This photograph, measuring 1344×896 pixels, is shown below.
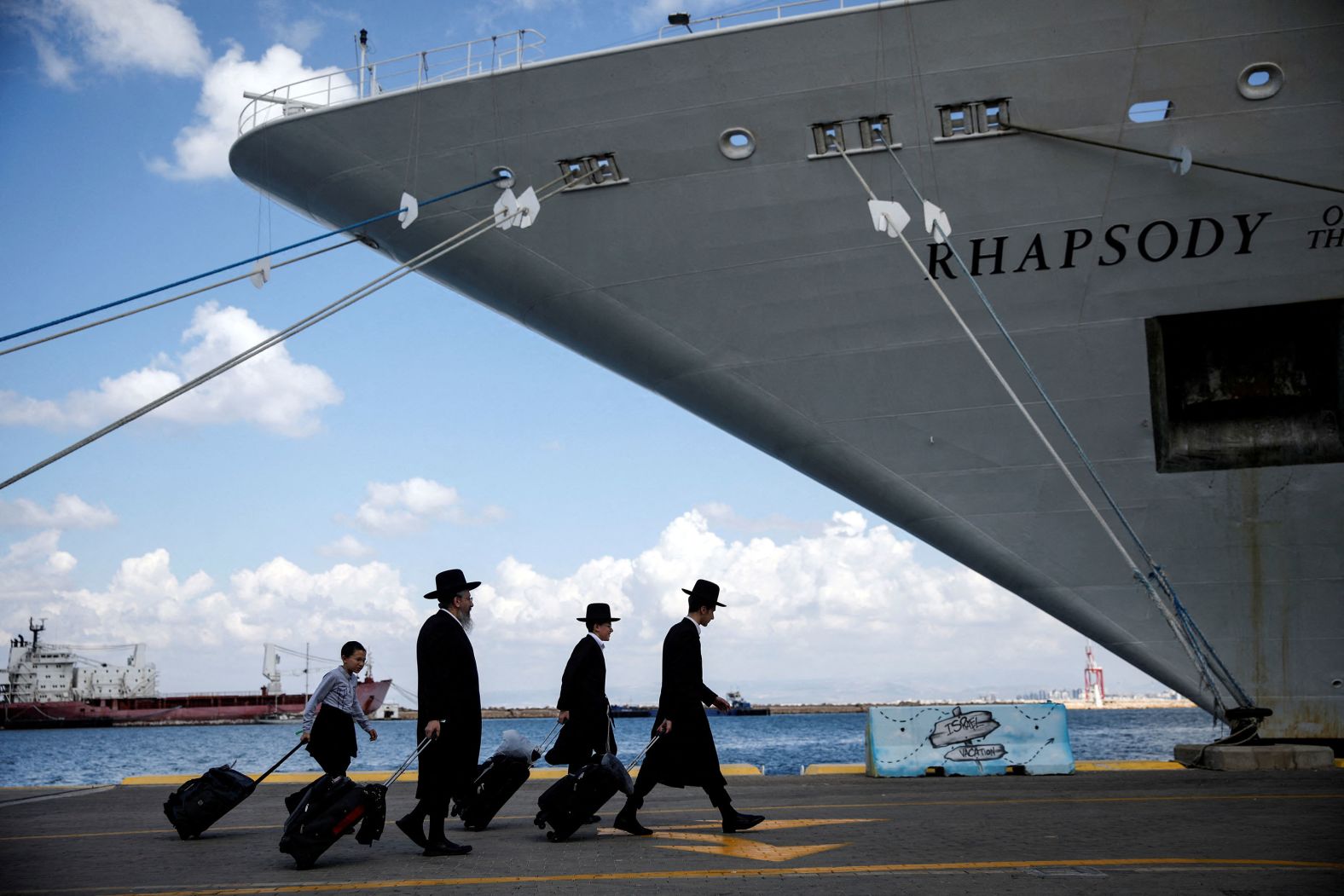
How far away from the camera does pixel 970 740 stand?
1185cm

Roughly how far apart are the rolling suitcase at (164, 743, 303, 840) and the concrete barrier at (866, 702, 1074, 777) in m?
6.33

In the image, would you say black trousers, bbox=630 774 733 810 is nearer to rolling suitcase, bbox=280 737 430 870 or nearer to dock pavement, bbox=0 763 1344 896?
dock pavement, bbox=0 763 1344 896

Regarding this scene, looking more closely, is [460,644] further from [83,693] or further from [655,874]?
[83,693]

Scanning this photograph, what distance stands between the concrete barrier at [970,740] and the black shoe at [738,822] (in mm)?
4574

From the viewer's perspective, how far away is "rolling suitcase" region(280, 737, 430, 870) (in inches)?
249

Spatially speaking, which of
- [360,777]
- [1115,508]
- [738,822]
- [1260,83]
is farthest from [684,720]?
[1260,83]

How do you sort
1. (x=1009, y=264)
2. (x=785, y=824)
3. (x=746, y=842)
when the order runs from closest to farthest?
(x=746, y=842) < (x=785, y=824) < (x=1009, y=264)

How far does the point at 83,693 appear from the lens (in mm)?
86062

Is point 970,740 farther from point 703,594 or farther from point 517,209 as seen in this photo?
Result: point 517,209

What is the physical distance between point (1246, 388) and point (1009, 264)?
2851 mm

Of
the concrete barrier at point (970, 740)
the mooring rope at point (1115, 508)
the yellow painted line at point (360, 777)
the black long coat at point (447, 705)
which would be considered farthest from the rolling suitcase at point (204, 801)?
the mooring rope at point (1115, 508)

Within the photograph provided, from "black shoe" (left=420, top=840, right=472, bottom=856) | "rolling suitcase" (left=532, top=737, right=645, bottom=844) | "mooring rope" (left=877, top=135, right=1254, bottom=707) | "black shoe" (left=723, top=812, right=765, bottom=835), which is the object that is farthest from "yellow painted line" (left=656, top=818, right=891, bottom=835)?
"mooring rope" (left=877, top=135, right=1254, bottom=707)

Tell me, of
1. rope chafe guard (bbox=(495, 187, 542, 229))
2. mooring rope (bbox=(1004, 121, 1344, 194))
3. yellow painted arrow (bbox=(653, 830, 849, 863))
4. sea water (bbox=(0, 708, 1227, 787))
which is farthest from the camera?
sea water (bbox=(0, 708, 1227, 787))

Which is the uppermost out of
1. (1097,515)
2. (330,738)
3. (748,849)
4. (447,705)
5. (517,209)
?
(517,209)
